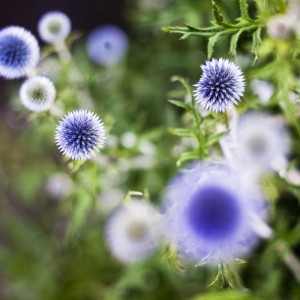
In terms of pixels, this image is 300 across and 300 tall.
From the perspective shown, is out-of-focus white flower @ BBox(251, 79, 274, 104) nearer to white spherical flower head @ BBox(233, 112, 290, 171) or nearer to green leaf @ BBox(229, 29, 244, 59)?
white spherical flower head @ BBox(233, 112, 290, 171)

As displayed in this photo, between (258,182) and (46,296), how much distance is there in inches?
63.2

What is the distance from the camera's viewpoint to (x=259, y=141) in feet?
4.96

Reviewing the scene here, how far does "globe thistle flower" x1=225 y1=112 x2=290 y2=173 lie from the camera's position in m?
1.46

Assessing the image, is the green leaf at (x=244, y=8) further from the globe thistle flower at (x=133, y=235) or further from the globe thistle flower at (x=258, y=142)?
the globe thistle flower at (x=133, y=235)

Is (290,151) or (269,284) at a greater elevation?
(290,151)

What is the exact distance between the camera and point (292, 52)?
1.18m

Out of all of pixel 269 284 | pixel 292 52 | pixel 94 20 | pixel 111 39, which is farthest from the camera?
pixel 94 20

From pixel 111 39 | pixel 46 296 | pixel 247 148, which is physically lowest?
pixel 46 296

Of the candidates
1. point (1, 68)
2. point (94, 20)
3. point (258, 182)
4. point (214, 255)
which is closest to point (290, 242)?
point (258, 182)

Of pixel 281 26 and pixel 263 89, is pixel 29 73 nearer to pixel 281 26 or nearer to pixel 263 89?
pixel 281 26

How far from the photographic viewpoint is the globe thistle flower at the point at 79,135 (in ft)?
3.53

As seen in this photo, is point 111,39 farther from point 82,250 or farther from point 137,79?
point 82,250

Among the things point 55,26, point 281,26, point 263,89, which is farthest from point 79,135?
point 263,89

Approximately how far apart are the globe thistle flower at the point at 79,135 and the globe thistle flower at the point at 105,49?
4.08ft
